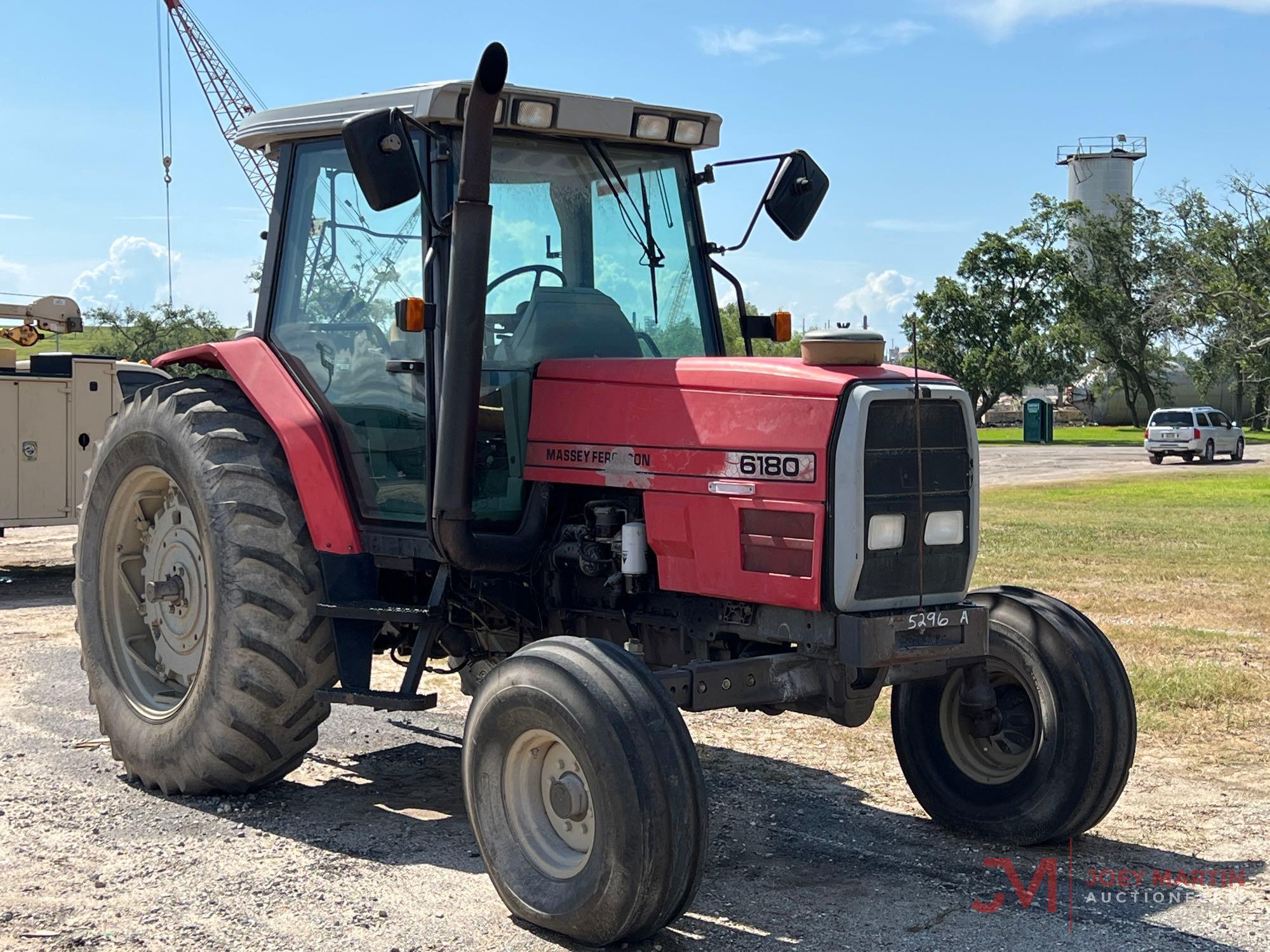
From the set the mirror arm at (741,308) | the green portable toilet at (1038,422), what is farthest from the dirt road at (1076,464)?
the mirror arm at (741,308)

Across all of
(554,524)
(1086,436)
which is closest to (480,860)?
(554,524)

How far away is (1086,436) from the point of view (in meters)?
56.1

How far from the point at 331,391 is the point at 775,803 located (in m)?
2.49

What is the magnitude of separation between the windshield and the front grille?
1.30 m

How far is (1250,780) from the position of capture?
6312mm

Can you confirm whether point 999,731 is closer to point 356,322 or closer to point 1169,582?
point 356,322

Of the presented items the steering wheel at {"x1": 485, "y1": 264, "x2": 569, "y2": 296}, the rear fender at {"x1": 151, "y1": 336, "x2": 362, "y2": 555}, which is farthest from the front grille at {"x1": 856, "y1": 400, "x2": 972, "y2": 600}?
the rear fender at {"x1": 151, "y1": 336, "x2": 362, "y2": 555}

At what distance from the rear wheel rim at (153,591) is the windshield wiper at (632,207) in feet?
7.01

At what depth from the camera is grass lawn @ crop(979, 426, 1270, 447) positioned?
166ft

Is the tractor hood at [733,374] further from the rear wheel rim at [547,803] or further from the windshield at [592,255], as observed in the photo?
the rear wheel rim at [547,803]

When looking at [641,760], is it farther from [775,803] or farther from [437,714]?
[437,714]

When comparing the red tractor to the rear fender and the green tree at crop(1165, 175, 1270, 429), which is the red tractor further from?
the green tree at crop(1165, 175, 1270, 429)

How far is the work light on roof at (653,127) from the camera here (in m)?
5.73

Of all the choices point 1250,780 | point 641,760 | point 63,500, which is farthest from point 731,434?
point 63,500
